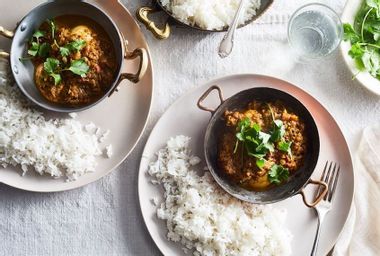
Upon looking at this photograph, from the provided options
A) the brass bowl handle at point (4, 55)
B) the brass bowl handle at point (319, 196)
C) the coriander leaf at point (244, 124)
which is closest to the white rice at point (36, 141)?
the brass bowl handle at point (4, 55)

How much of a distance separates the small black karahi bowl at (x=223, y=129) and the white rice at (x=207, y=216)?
6 centimetres

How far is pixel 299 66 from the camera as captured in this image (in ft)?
9.04

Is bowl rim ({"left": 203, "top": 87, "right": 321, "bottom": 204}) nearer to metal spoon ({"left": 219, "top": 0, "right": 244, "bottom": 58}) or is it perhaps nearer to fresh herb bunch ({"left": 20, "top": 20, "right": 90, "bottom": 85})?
metal spoon ({"left": 219, "top": 0, "right": 244, "bottom": 58})

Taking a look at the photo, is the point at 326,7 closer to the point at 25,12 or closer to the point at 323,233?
the point at 323,233

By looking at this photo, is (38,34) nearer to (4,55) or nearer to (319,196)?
(4,55)

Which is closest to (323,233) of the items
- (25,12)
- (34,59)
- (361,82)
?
(361,82)

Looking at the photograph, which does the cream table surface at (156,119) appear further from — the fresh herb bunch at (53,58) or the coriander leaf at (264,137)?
the coriander leaf at (264,137)

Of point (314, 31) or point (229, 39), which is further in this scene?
point (314, 31)

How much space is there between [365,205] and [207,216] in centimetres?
77

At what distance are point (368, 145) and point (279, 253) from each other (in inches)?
26.1

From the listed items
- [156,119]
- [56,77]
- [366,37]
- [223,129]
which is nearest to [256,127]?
[223,129]

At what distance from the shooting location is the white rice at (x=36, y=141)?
8.24 ft

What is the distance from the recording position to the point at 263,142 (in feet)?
7.98

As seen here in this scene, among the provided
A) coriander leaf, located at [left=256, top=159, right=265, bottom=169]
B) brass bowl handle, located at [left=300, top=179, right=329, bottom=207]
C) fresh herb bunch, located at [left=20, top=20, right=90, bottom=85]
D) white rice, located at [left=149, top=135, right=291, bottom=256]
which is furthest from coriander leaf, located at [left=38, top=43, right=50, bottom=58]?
brass bowl handle, located at [left=300, top=179, right=329, bottom=207]
